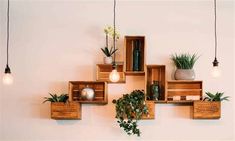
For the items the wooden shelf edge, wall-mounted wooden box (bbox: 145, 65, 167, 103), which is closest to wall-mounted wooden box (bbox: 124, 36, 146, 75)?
the wooden shelf edge

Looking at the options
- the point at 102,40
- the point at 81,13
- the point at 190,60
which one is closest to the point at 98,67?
the point at 102,40

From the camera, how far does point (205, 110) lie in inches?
176

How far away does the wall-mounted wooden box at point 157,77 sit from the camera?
15.0 feet

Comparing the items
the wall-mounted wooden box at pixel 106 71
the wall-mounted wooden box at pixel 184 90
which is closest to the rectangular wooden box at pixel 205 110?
the wall-mounted wooden box at pixel 184 90

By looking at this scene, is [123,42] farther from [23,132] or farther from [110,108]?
[23,132]

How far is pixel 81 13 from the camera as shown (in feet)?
15.8

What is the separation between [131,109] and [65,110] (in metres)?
0.74

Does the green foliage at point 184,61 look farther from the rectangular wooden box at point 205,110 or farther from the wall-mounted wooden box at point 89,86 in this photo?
the wall-mounted wooden box at point 89,86

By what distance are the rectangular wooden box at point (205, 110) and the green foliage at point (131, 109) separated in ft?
1.86

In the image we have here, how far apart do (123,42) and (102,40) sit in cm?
Answer: 25

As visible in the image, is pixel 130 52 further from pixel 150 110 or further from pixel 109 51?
pixel 150 110

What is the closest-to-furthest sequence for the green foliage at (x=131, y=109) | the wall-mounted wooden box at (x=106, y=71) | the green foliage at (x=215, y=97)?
1. the green foliage at (x=131, y=109)
2. the green foliage at (x=215, y=97)
3. the wall-mounted wooden box at (x=106, y=71)

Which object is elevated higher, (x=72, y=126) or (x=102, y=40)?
(x=102, y=40)

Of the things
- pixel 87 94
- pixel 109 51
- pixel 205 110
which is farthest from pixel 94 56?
pixel 205 110
